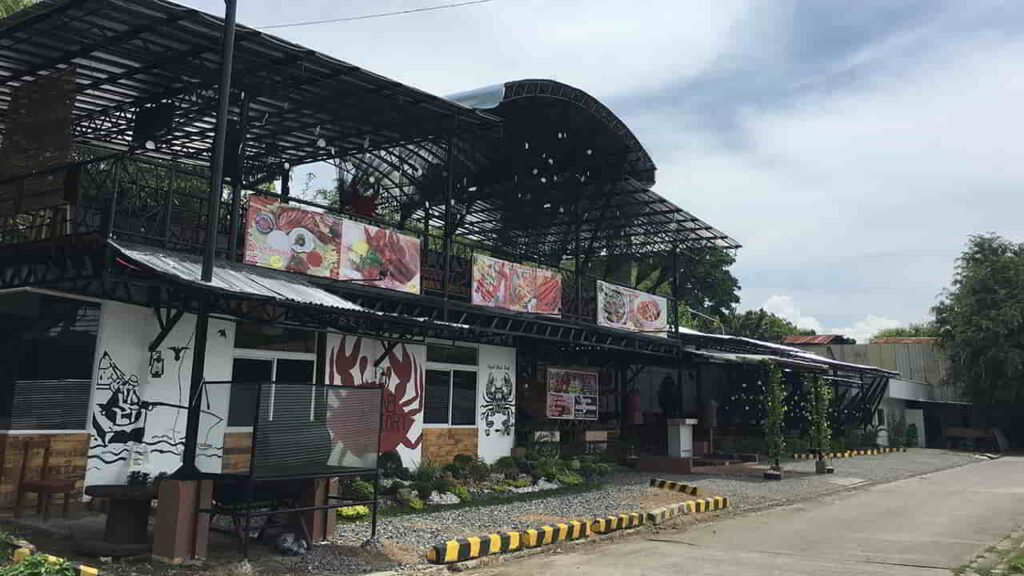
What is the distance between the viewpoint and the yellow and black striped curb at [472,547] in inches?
348

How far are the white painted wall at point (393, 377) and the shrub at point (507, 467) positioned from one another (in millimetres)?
1997

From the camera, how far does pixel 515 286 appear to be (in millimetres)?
17000

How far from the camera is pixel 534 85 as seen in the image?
1652cm

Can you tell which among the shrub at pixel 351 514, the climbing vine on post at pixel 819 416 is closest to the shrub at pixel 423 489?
the shrub at pixel 351 514

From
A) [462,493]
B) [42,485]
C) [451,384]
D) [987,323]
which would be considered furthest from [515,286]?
[987,323]

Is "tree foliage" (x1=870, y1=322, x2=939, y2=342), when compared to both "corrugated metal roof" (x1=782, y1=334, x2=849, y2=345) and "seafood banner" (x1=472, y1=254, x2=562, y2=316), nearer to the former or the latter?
"corrugated metal roof" (x1=782, y1=334, x2=849, y2=345)

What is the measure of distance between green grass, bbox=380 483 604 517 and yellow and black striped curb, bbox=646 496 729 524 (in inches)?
105

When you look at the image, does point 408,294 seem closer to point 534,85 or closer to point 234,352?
point 234,352

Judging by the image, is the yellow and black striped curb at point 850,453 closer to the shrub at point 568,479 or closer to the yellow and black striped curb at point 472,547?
the shrub at point 568,479

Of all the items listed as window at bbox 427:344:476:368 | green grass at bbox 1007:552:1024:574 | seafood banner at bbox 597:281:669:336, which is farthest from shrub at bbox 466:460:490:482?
green grass at bbox 1007:552:1024:574

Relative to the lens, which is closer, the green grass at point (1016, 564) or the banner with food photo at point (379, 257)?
the green grass at point (1016, 564)

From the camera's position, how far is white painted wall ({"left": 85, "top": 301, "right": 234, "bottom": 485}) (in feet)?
34.2

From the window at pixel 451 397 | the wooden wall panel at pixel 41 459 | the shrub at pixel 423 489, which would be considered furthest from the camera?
the window at pixel 451 397

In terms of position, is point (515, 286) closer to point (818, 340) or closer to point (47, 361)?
point (47, 361)
